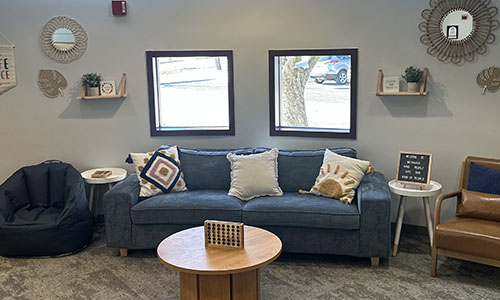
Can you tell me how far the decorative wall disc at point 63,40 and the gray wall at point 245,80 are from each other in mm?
Answer: 62

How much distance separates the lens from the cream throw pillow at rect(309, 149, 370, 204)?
4.20m

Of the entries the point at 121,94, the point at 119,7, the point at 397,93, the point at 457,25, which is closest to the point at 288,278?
the point at 397,93

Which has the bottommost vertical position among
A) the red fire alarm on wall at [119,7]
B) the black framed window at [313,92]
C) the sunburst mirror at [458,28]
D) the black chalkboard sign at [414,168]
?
the black chalkboard sign at [414,168]

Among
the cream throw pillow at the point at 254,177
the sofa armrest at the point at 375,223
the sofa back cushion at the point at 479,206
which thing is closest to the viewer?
the sofa back cushion at the point at 479,206

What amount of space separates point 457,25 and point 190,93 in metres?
2.51

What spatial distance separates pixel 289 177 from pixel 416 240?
4.13 ft

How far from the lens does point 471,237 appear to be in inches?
141

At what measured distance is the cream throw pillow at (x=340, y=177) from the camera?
4.20 meters

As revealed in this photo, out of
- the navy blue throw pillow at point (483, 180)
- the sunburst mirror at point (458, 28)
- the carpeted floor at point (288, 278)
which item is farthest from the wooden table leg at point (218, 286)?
the sunburst mirror at point (458, 28)

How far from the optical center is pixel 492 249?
3518 mm

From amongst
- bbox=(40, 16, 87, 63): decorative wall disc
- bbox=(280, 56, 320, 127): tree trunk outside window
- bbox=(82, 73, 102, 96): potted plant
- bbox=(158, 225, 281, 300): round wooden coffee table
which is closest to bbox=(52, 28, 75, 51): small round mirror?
bbox=(40, 16, 87, 63): decorative wall disc

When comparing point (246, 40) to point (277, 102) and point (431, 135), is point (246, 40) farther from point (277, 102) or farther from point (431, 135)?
point (431, 135)

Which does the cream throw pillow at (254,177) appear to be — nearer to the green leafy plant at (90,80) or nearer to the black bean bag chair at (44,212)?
the black bean bag chair at (44,212)

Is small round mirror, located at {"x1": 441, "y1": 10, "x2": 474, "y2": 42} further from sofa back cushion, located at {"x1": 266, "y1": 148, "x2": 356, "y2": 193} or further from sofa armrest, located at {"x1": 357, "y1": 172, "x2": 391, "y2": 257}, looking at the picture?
sofa armrest, located at {"x1": 357, "y1": 172, "x2": 391, "y2": 257}
